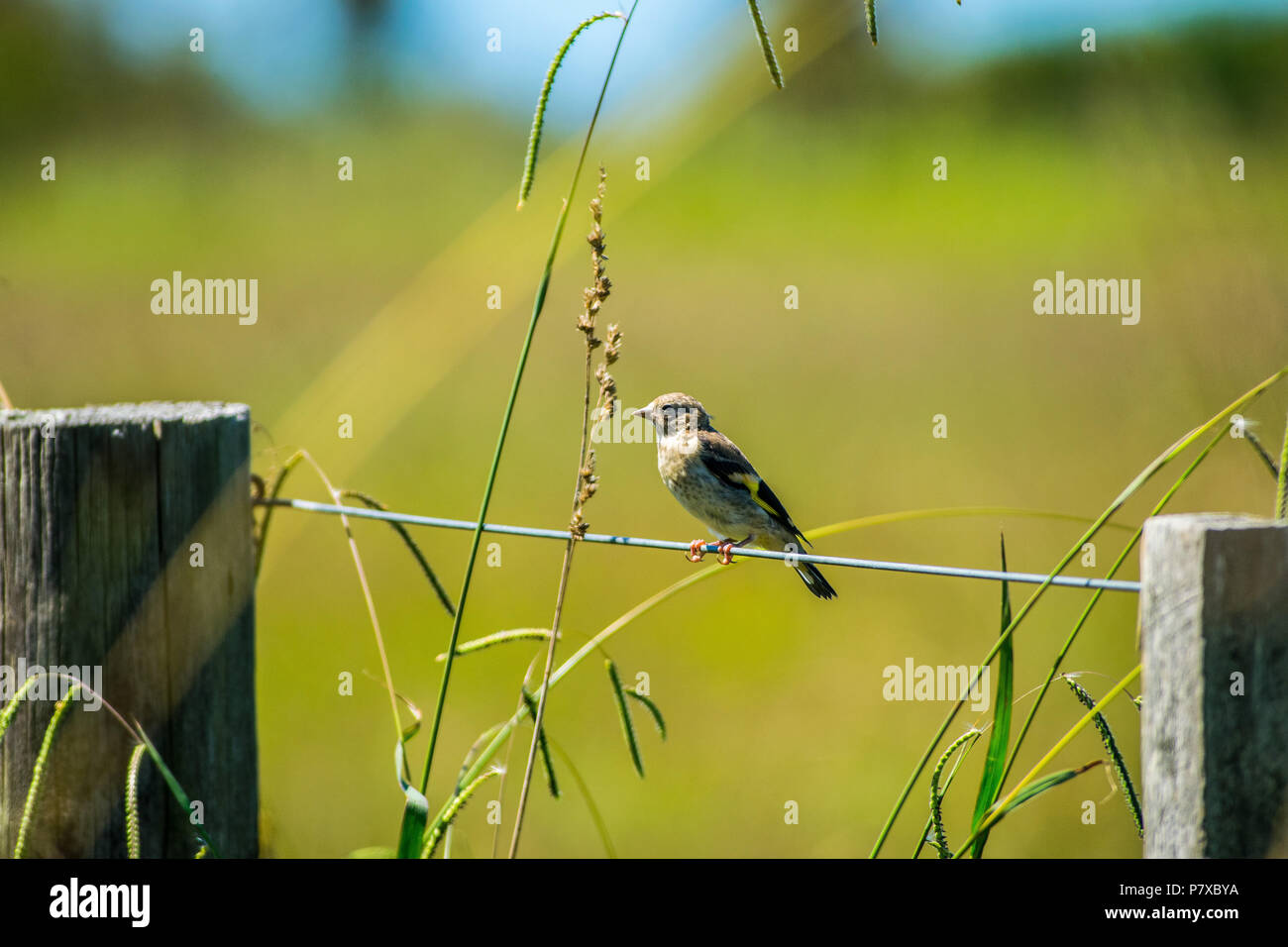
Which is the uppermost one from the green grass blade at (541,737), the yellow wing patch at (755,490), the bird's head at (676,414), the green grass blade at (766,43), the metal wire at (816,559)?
the bird's head at (676,414)

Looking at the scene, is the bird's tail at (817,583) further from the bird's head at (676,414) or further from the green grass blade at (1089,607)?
the green grass blade at (1089,607)

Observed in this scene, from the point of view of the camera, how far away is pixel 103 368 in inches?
506

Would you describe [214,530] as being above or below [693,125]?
below

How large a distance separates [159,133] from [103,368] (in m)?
4.18

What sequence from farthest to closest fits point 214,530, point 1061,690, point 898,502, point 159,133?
point 159,133, point 898,502, point 1061,690, point 214,530

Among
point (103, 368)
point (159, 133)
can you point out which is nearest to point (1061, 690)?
point (103, 368)

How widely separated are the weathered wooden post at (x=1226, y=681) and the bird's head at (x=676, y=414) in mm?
3183

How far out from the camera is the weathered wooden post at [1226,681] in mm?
1189

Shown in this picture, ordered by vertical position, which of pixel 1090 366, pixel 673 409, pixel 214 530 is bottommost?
pixel 214 530

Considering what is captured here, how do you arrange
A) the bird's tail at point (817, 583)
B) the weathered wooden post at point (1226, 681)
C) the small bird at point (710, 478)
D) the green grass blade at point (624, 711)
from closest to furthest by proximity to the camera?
the weathered wooden post at point (1226, 681), the green grass blade at point (624, 711), the bird's tail at point (817, 583), the small bird at point (710, 478)

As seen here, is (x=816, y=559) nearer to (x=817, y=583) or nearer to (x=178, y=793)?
(x=178, y=793)

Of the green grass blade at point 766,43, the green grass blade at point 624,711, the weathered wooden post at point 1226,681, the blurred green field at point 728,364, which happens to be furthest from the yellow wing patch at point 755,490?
the weathered wooden post at point 1226,681

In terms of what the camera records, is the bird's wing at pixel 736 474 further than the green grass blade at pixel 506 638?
Yes
